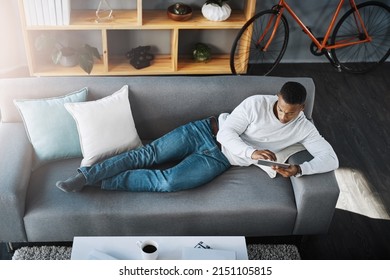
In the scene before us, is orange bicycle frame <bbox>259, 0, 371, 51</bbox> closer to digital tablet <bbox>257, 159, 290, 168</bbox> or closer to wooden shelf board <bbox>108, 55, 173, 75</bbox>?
wooden shelf board <bbox>108, 55, 173, 75</bbox>

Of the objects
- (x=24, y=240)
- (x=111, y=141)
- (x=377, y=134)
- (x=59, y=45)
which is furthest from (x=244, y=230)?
(x=59, y=45)

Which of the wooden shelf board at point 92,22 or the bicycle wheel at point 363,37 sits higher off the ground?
the wooden shelf board at point 92,22

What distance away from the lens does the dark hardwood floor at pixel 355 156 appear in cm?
267

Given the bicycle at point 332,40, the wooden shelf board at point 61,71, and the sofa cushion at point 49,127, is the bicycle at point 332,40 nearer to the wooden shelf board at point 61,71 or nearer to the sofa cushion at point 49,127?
the wooden shelf board at point 61,71

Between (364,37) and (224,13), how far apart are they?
4.09 feet

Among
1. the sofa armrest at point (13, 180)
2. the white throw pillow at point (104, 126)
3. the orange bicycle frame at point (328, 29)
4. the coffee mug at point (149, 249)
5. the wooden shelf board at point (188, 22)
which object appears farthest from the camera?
the orange bicycle frame at point (328, 29)

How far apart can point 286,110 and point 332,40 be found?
Result: 1.84 m

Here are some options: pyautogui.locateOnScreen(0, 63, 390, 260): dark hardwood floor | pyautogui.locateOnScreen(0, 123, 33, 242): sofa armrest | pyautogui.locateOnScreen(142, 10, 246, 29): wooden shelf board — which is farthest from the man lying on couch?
pyautogui.locateOnScreen(142, 10, 246, 29): wooden shelf board

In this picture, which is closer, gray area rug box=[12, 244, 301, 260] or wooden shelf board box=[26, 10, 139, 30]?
gray area rug box=[12, 244, 301, 260]

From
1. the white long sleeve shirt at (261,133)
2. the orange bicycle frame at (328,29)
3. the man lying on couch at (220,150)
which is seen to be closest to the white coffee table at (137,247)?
the man lying on couch at (220,150)

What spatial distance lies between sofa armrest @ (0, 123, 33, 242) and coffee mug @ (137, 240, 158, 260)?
0.66 m

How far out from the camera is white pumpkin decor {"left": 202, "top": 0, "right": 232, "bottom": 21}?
142 inches

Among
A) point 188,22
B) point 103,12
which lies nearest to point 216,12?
point 188,22

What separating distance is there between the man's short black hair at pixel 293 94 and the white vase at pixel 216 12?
1411 millimetres
